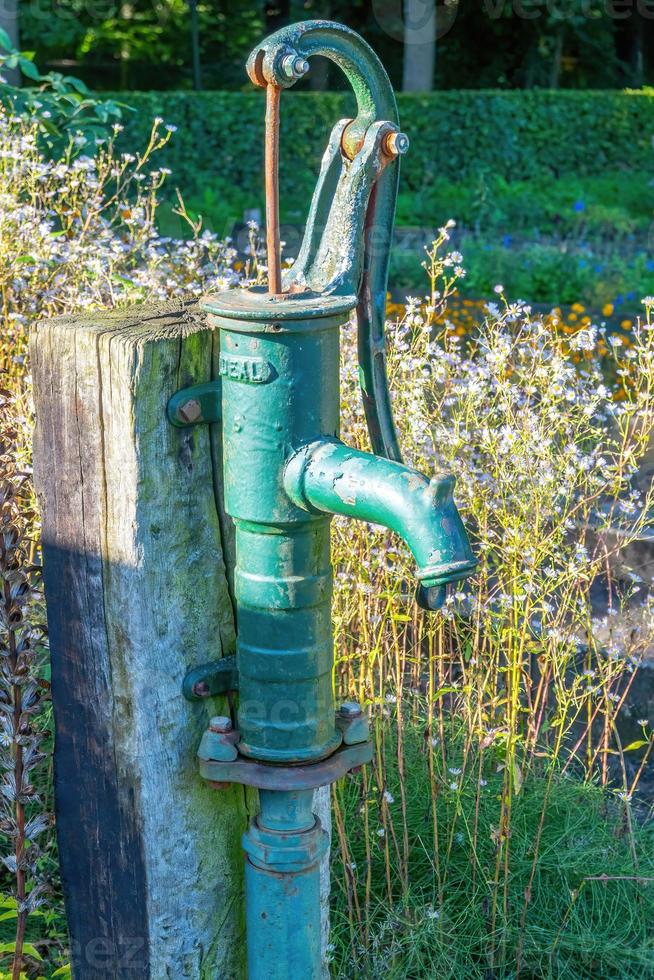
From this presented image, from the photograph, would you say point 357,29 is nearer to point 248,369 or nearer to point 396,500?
point 248,369

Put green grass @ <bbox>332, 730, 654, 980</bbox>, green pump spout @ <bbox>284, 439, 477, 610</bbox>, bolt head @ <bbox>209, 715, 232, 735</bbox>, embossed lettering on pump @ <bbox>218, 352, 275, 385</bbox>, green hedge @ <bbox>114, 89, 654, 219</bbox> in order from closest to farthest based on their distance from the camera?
1. green pump spout @ <bbox>284, 439, 477, 610</bbox>
2. embossed lettering on pump @ <bbox>218, 352, 275, 385</bbox>
3. bolt head @ <bbox>209, 715, 232, 735</bbox>
4. green grass @ <bbox>332, 730, 654, 980</bbox>
5. green hedge @ <bbox>114, 89, 654, 219</bbox>

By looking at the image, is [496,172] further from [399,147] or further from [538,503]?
[399,147]

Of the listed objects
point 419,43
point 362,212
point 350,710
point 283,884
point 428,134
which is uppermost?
point 419,43

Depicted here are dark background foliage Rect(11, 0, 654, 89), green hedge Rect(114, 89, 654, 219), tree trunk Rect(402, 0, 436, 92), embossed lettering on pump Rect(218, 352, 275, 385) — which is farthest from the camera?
dark background foliage Rect(11, 0, 654, 89)

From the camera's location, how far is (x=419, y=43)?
39.8ft

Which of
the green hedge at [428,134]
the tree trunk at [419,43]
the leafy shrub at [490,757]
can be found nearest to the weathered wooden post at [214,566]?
the leafy shrub at [490,757]

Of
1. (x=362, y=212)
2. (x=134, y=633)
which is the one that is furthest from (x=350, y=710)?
(x=362, y=212)

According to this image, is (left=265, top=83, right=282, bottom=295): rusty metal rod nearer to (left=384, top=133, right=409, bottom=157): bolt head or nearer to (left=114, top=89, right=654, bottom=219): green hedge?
(left=384, top=133, right=409, bottom=157): bolt head

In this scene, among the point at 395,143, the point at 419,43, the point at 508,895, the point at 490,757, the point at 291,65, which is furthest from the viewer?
the point at 419,43

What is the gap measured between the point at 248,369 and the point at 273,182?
0.21m

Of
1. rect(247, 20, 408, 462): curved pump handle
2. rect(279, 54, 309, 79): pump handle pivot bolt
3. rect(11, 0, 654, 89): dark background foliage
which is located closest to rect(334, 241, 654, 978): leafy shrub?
rect(247, 20, 408, 462): curved pump handle

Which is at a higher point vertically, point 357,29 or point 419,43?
point 357,29

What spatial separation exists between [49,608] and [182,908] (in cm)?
43

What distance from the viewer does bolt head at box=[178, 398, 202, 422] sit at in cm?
140
